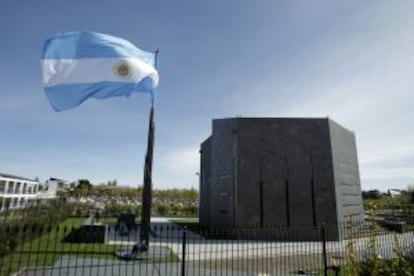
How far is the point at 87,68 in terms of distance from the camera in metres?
9.14

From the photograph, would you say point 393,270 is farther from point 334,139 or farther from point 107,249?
point 334,139

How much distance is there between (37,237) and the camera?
50.7 feet

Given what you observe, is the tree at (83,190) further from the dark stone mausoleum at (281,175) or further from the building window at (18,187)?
the dark stone mausoleum at (281,175)

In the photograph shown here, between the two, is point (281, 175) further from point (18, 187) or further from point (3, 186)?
point (18, 187)

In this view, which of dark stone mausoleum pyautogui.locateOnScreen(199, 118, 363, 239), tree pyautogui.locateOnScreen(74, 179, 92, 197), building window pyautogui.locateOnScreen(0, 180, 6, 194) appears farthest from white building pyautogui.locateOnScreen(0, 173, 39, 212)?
dark stone mausoleum pyautogui.locateOnScreen(199, 118, 363, 239)

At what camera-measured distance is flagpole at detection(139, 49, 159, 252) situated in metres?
10.5

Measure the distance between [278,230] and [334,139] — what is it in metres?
6.71

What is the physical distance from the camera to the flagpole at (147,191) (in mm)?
10493

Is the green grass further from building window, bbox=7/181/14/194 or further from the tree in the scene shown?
the tree

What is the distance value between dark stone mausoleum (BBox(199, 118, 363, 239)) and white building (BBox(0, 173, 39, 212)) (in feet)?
118

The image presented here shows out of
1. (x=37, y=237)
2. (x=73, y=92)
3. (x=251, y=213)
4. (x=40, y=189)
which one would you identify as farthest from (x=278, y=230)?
(x=40, y=189)

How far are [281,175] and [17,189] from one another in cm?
5355

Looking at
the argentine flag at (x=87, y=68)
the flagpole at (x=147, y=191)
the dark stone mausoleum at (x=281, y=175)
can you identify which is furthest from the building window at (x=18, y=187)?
the argentine flag at (x=87, y=68)

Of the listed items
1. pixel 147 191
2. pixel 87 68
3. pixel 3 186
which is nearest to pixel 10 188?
pixel 3 186
